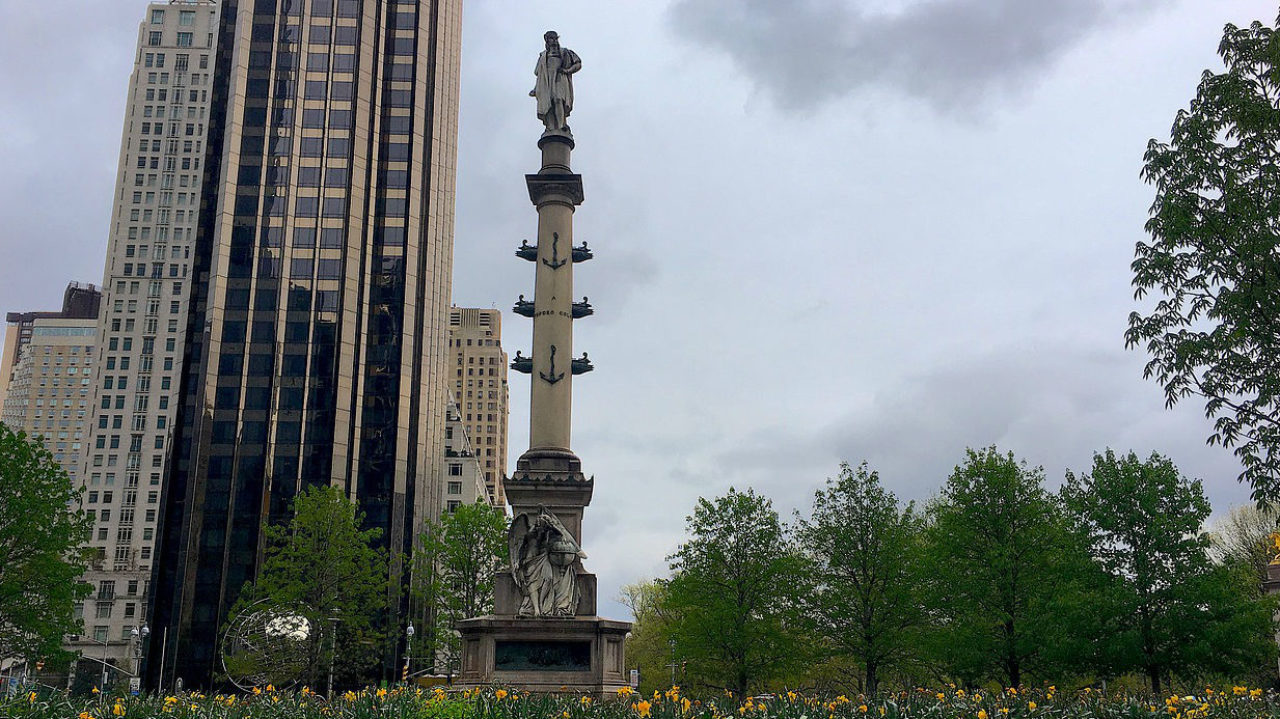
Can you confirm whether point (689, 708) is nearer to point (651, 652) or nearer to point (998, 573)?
point (998, 573)

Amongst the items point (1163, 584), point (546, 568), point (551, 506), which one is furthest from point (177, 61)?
point (1163, 584)

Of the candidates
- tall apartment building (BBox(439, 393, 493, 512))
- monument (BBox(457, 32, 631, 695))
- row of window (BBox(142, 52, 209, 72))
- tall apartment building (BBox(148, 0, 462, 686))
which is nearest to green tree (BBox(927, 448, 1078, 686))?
monument (BBox(457, 32, 631, 695))

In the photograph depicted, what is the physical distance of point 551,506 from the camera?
31.5 meters

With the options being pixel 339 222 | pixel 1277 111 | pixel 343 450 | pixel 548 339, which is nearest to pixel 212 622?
pixel 343 450

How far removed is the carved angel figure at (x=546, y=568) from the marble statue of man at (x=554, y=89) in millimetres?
15079

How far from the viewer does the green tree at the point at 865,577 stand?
44938mm

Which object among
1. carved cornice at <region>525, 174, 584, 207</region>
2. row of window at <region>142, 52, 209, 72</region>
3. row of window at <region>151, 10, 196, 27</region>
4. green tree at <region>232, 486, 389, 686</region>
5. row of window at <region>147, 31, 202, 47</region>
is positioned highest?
row of window at <region>151, 10, 196, 27</region>

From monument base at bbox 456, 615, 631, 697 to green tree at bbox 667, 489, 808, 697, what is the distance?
60.4ft

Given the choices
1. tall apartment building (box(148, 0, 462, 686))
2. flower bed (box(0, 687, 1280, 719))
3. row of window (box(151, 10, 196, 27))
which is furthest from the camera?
row of window (box(151, 10, 196, 27))

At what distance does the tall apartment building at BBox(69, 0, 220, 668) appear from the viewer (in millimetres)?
118000

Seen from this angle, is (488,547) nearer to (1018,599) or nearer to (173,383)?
(1018,599)

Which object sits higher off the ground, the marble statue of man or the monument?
the marble statue of man

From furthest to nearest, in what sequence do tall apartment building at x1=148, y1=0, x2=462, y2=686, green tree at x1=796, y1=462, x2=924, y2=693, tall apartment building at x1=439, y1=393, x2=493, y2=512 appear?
tall apartment building at x1=439, y1=393, x2=493, y2=512
tall apartment building at x1=148, y1=0, x2=462, y2=686
green tree at x1=796, y1=462, x2=924, y2=693

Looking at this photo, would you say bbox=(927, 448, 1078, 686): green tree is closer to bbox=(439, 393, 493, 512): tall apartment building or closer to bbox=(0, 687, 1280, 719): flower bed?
bbox=(0, 687, 1280, 719): flower bed
